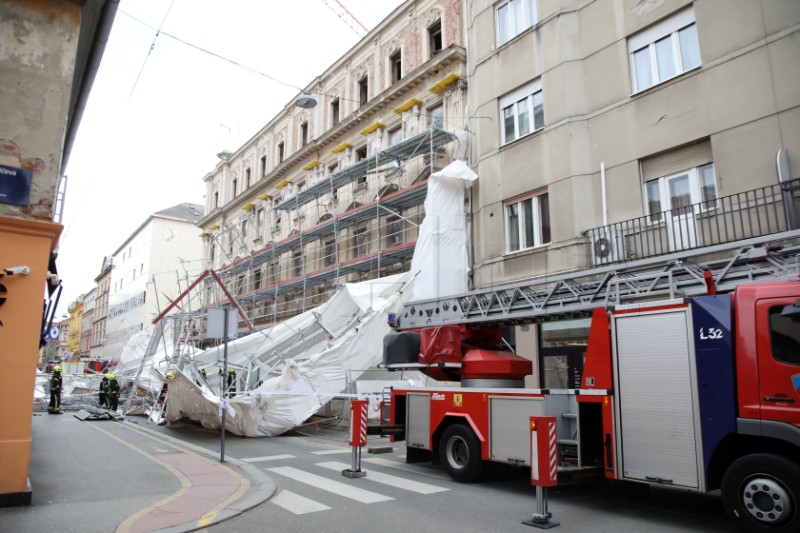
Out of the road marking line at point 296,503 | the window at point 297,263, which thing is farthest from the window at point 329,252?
the road marking line at point 296,503

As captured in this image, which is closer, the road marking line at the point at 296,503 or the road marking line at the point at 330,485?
the road marking line at the point at 296,503

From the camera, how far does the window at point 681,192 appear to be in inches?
482

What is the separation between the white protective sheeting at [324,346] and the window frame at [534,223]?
1.64 metres

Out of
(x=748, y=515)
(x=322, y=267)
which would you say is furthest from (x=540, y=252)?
(x=322, y=267)

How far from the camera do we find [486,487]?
870 cm

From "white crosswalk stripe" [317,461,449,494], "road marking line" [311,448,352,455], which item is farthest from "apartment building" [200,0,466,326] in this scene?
"white crosswalk stripe" [317,461,449,494]

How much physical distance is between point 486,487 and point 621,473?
2265 mm

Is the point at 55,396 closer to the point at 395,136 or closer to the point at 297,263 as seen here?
the point at 297,263

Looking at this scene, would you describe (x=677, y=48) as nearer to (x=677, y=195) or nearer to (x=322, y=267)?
(x=677, y=195)

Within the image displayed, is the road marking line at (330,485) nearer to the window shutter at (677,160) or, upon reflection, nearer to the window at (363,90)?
the window shutter at (677,160)

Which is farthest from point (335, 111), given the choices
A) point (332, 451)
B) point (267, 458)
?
point (267, 458)

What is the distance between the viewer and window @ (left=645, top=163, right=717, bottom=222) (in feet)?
40.2

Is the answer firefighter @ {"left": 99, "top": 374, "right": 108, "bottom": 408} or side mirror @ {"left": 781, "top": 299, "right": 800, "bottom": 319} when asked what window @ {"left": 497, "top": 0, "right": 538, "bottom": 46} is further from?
firefighter @ {"left": 99, "top": 374, "right": 108, "bottom": 408}

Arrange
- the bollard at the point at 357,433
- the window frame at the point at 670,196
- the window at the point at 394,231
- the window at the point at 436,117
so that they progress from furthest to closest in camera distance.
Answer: the window at the point at 394,231
the window at the point at 436,117
the window frame at the point at 670,196
the bollard at the point at 357,433
